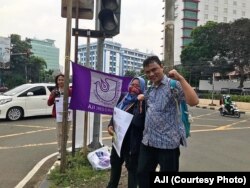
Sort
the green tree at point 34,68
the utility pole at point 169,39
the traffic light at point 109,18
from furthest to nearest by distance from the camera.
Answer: the green tree at point 34,68 < the traffic light at point 109,18 < the utility pole at point 169,39

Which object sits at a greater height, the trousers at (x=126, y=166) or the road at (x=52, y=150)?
the trousers at (x=126, y=166)

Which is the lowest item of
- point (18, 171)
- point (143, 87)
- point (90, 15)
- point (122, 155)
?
point (18, 171)

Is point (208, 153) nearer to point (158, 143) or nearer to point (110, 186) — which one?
point (110, 186)

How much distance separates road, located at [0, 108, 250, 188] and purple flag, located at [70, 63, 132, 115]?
1659 mm

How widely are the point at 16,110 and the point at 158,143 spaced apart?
12847 millimetres

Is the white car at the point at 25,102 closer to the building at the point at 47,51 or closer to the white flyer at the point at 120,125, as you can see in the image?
the white flyer at the point at 120,125

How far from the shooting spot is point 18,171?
24.2 feet

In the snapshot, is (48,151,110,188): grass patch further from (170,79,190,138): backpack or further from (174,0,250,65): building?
(174,0,250,65): building

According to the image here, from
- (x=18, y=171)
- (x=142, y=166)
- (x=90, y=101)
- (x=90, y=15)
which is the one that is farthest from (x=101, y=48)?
(x=142, y=166)

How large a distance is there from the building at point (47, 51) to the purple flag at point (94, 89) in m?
101

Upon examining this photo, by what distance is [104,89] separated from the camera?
252 inches

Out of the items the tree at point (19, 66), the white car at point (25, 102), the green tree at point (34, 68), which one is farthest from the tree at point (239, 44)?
the white car at point (25, 102)

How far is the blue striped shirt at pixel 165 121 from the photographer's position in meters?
4.02

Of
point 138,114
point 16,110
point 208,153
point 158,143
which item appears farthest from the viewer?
point 16,110
